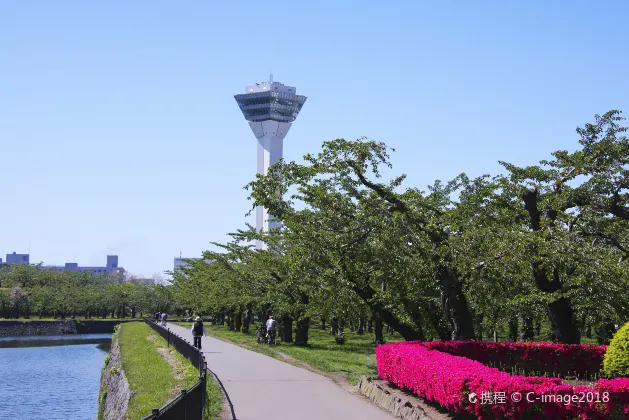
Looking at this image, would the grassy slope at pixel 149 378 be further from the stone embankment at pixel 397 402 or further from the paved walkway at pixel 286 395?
the stone embankment at pixel 397 402

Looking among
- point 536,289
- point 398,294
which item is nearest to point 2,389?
point 398,294

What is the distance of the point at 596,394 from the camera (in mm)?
10336

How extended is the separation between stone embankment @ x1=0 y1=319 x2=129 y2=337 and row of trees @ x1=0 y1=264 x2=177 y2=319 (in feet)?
26.7

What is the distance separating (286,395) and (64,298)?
306ft

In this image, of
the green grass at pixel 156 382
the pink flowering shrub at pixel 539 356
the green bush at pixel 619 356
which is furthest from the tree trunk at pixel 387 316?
the green bush at pixel 619 356

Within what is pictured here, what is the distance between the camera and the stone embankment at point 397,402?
12.5 m

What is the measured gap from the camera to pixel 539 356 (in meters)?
18.2

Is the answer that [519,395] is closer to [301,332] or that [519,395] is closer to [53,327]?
[301,332]

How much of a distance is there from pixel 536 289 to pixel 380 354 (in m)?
6.71

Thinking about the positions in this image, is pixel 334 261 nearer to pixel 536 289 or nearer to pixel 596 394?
pixel 536 289

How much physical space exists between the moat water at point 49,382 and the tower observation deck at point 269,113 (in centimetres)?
9777

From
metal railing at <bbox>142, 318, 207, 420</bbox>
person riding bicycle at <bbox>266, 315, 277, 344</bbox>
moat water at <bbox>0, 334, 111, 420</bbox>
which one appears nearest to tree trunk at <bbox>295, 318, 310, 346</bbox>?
person riding bicycle at <bbox>266, 315, 277, 344</bbox>

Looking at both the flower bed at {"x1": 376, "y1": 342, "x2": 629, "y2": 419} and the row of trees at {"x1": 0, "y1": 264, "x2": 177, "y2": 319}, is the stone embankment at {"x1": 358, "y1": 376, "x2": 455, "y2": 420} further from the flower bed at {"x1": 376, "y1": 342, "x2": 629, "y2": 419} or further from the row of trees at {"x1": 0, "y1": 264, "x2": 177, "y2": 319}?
the row of trees at {"x1": 0, "y1": 264, "x2": 177, "y2": 319}

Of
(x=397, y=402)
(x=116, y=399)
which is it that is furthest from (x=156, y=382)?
(x=397, y=402)
